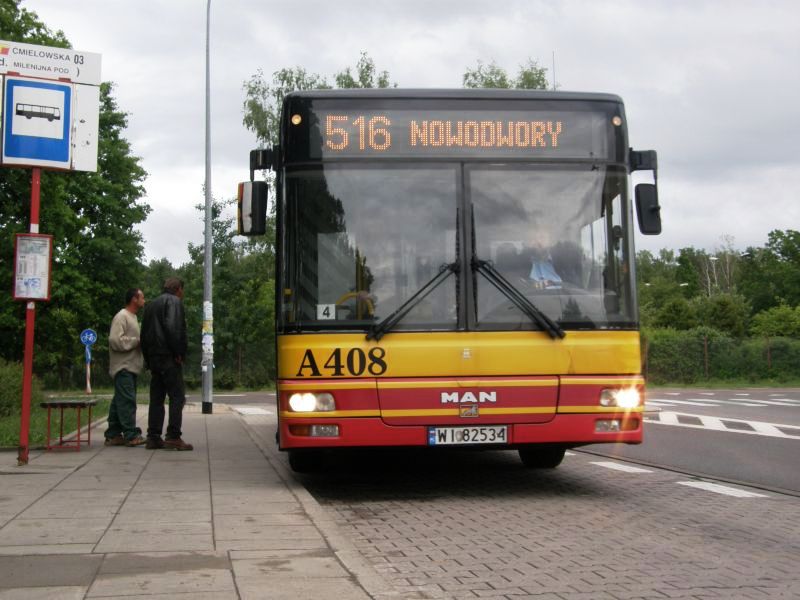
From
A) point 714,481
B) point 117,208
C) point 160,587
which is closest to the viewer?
point 160,587

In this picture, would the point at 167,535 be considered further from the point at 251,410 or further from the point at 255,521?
the point at 251,410

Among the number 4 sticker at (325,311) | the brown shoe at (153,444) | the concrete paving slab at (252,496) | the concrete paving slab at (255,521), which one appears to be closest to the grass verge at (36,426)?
the brown shoe at (153,444)

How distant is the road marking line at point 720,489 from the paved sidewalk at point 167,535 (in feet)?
11.7

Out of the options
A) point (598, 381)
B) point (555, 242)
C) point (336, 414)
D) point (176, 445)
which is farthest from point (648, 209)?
point (176, 445)

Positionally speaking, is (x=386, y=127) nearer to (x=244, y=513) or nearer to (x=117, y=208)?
(x=244, y=513)

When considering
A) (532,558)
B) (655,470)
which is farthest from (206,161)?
(532,558)

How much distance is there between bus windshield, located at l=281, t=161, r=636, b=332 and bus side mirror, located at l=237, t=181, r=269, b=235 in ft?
1.58

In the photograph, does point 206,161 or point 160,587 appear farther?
point 206,161

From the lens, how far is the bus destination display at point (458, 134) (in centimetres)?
834

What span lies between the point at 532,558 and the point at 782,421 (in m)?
13.2

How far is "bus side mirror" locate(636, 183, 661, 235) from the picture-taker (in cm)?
844

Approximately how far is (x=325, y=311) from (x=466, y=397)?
50.3 inches

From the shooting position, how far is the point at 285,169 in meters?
8.30

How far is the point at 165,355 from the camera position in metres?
11.7
